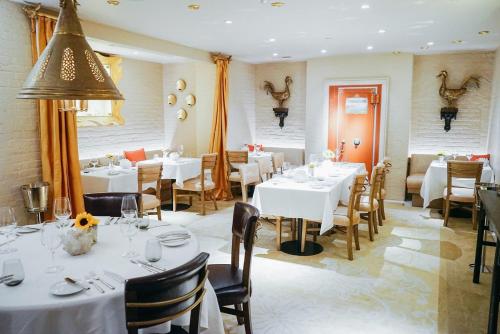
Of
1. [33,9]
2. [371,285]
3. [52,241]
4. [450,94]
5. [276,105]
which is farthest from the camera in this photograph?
[276,105]

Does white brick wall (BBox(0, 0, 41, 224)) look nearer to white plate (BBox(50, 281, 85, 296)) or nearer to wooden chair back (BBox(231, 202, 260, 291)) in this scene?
wooden chair back (BBox(231, 202, 260, 291))

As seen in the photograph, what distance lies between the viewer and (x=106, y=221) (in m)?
2.84

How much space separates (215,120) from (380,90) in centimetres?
304

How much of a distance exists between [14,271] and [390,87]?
6731 mm

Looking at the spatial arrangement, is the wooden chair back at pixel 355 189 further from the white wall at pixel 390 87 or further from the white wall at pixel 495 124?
the white wall at pixel 390 87

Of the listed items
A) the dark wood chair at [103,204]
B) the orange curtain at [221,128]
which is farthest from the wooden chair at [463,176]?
the dark wood chair at [103,204]

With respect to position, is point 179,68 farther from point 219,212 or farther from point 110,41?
point 219,212

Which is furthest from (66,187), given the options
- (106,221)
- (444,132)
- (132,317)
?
(444,132)

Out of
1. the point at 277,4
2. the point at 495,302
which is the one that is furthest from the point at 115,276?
the point at 277,4

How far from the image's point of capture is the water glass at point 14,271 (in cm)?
181

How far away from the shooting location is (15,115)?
4176mm

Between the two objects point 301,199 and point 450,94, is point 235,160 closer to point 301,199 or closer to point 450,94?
point 301,199

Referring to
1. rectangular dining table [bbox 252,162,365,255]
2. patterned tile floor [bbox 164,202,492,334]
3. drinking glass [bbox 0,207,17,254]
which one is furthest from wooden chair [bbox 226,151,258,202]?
drinking glass [bbox 0,207,17,254]

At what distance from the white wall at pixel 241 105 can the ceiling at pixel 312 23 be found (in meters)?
1.23
